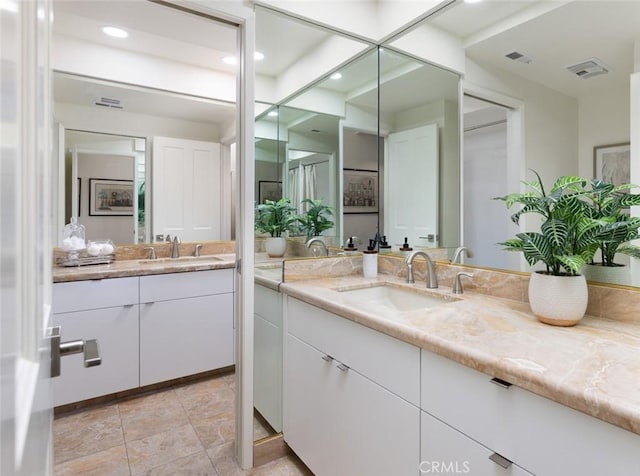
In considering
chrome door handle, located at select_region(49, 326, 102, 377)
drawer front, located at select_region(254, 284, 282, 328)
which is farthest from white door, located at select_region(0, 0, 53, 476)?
drawer front, located at select_region(254, 284, 282, 328)

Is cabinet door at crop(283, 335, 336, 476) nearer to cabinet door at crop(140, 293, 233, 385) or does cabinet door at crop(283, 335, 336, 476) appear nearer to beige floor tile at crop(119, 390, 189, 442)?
beige floor tile at crop(119, 390, 189, 442)

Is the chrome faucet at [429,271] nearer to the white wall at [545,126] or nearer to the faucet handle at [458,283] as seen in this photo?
the faucet handle at [458,283]

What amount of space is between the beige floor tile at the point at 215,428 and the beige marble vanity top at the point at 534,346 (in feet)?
3.69

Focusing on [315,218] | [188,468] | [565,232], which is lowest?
[188,468]

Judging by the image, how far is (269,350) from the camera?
1.84m

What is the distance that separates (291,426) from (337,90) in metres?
1.88

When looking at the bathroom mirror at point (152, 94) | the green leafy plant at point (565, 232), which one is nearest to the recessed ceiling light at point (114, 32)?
the bathroom mirror at point (152, 94)

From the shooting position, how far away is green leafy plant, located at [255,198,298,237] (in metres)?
1.93

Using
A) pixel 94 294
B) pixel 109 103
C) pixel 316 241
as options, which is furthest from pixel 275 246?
pixel 109 103

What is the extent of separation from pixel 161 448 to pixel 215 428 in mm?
295

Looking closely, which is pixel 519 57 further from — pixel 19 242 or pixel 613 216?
pixel 19 242

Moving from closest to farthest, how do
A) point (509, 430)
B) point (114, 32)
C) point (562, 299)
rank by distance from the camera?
point (509, 430) < point (562, 299) < point (114, 32)

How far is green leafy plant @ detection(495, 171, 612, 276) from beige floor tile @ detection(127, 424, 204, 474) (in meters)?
1.86

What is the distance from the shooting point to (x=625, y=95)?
1.13 m
